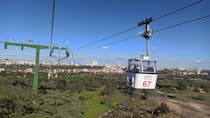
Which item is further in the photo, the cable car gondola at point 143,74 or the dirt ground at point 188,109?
the dirt ground at point 188,109

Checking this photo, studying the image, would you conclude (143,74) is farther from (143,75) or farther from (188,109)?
(188,109)

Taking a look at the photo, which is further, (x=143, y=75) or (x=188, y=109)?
(x=188, y=109)

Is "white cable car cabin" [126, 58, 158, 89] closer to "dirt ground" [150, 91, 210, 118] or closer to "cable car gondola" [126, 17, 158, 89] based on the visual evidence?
"cable car gondola" [126, 17, 158, 89]

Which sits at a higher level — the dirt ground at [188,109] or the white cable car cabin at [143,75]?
the white cable car cabin at [143,75]

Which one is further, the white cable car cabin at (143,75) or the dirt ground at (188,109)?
the dirt ground at (188,109)

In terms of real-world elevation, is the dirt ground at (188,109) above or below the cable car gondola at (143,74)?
below

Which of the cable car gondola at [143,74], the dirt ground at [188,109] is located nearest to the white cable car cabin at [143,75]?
the cable car gondola at [143,74]

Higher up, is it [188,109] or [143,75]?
[143,75]

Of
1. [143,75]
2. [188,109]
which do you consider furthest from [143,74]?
[188,109]

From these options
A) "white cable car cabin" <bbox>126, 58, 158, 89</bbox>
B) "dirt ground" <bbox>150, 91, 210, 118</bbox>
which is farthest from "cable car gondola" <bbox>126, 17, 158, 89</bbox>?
"dirt ground" <bbox>150, 91, 210, 118</bbox>

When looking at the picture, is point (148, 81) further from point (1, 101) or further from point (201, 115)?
point (201, 115)

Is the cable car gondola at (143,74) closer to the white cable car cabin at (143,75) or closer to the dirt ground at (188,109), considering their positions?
the white cable car cabin at (143,75)
